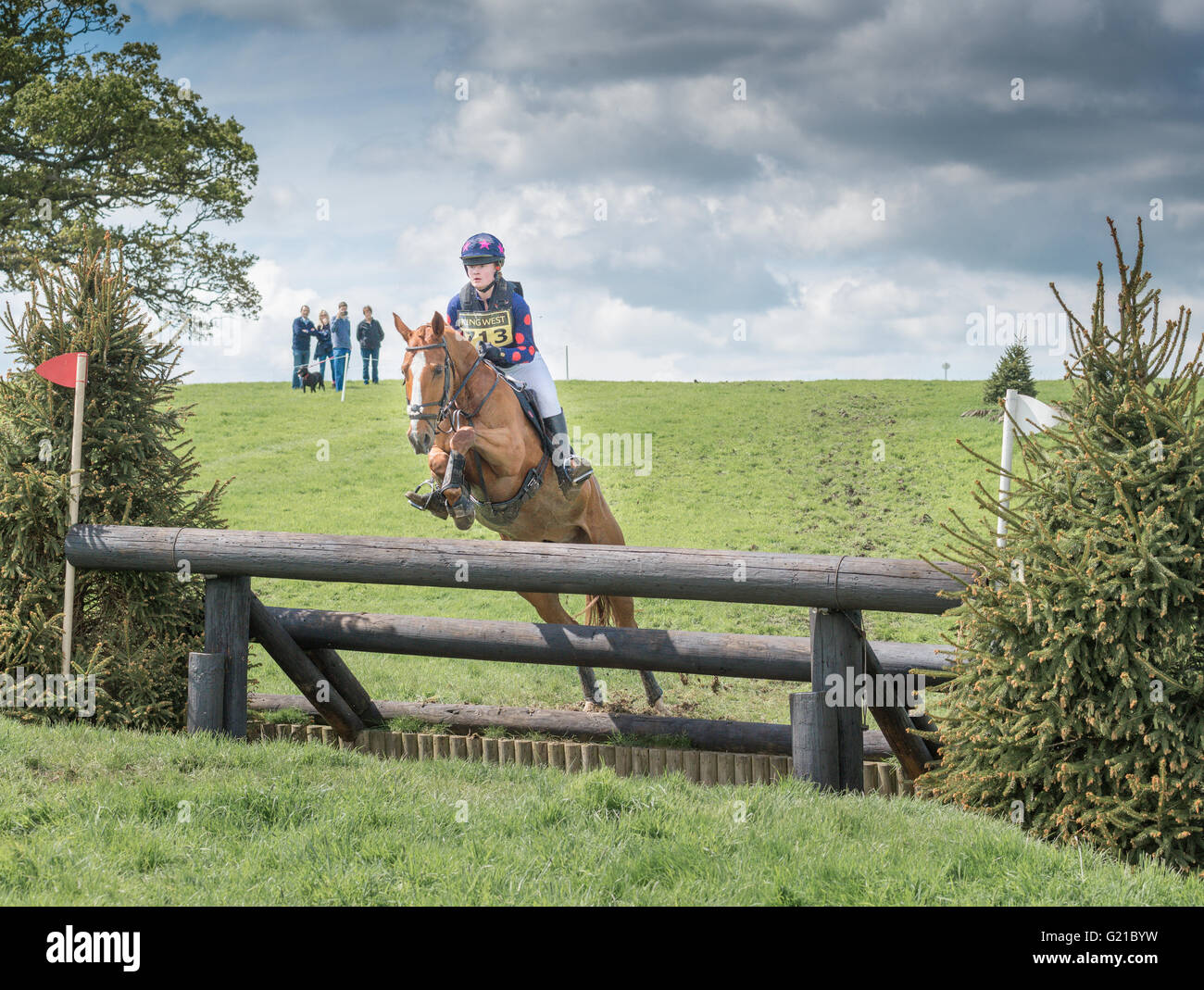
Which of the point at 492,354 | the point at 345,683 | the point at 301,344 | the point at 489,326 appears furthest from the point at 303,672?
the point at 301,344

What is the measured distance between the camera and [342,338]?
25.4m

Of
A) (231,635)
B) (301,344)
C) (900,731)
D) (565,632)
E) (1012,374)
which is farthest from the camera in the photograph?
(301,344)

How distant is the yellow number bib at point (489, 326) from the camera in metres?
8.05

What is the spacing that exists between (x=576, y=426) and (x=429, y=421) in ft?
48.4

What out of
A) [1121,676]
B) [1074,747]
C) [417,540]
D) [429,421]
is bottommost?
[1074,747]

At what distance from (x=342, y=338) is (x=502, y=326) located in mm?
18344

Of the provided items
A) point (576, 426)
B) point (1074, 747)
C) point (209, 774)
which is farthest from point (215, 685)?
point (576, 426)

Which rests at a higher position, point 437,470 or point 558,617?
point 437,470

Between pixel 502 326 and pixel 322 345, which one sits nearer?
pixel 502 326

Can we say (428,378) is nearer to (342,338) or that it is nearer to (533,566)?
(533,566)

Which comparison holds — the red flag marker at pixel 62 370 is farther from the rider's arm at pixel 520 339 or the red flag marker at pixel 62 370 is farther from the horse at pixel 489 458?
the rider's arm at pixel 520 339
